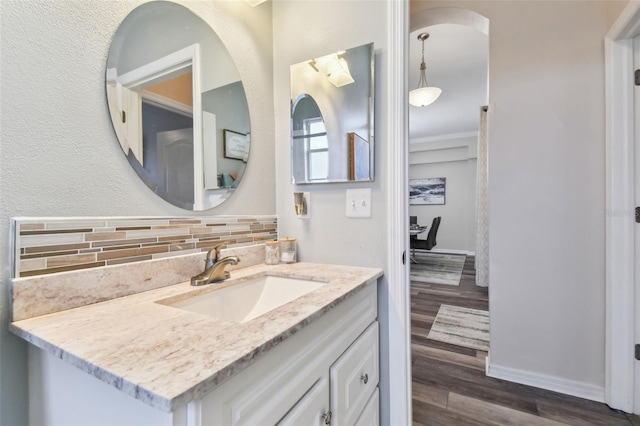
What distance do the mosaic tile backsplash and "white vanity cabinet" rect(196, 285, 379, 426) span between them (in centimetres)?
57

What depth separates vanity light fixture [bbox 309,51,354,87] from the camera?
4.04 ft

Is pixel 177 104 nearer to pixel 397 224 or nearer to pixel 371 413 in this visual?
pixel 397 224

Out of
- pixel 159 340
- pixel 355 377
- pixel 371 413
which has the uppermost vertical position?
pixel 159 340

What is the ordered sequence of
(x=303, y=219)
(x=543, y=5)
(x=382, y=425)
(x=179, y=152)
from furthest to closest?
(x=543, y=5), (x=303, y=219), (x=382, y=425), (x=179, y=152)

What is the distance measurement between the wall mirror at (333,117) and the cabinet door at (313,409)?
2.62ft

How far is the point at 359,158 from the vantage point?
1208mm

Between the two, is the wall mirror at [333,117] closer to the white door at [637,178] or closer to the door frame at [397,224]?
the door frame at [397,224]

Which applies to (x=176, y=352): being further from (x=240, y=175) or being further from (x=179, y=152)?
(x=240, y=175)

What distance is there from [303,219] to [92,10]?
101 centimetres

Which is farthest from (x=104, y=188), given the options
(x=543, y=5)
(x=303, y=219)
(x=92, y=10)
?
(x=543, y=5)

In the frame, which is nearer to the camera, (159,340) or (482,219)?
(159,340)

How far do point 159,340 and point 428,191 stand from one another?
7073 millimetres

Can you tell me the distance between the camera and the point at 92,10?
2.56 feet

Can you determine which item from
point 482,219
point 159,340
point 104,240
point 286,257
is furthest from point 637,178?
point 482,219
